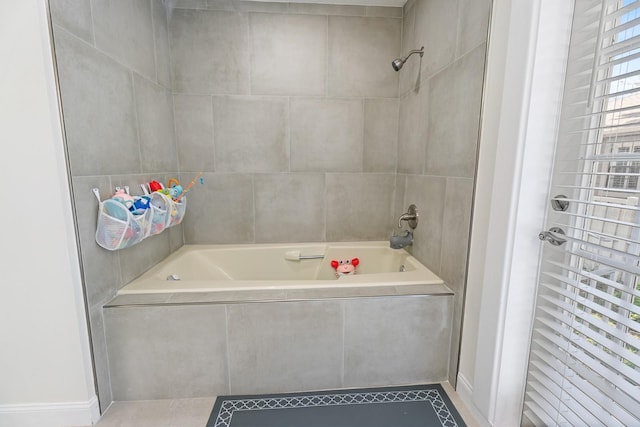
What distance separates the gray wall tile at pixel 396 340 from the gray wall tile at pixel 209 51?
1.73 m

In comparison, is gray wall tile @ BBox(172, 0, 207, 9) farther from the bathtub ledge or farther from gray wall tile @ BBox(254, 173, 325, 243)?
the bathtub ledge

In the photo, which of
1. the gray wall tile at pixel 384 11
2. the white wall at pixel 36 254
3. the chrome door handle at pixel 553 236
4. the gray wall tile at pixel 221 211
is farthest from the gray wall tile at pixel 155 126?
the chrome door handle at pixel 553 236

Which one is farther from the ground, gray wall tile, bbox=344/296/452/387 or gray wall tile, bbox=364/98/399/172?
gray wall tile, bbox=364/98/399/172

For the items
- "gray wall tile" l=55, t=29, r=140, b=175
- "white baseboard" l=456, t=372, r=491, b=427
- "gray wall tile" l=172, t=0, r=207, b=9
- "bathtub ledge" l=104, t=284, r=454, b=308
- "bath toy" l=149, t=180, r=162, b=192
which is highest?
"gray wall tile" l=172, t=0, r=207, b=9

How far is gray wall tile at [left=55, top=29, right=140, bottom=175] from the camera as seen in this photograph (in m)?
1.08

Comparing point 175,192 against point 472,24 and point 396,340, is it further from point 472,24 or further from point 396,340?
point 472,24

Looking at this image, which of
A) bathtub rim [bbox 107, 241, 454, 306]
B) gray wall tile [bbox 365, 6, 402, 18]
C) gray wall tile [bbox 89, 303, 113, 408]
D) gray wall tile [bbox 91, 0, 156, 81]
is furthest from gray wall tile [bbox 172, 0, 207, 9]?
gray wall tile [bbox 89, 303, 113, 408]

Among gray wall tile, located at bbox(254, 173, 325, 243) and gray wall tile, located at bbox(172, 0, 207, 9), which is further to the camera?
gray wall tile, located at bbox(254, 173, 325, 243)

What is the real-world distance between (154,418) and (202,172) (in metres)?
1.51

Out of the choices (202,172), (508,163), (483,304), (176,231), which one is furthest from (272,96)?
(483,304)

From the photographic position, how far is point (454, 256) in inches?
55.2

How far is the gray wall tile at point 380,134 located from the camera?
84.7 inches

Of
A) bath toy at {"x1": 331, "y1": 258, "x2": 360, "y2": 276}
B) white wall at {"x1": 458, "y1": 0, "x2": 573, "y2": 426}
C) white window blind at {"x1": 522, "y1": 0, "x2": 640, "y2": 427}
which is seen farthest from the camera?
bath toy at {"x1": 331, "y1": 258, "x2": 360, "y2": 276}

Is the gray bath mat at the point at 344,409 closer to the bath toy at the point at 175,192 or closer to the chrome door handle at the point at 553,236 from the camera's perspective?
the chrome door handle at the point at 553,236
